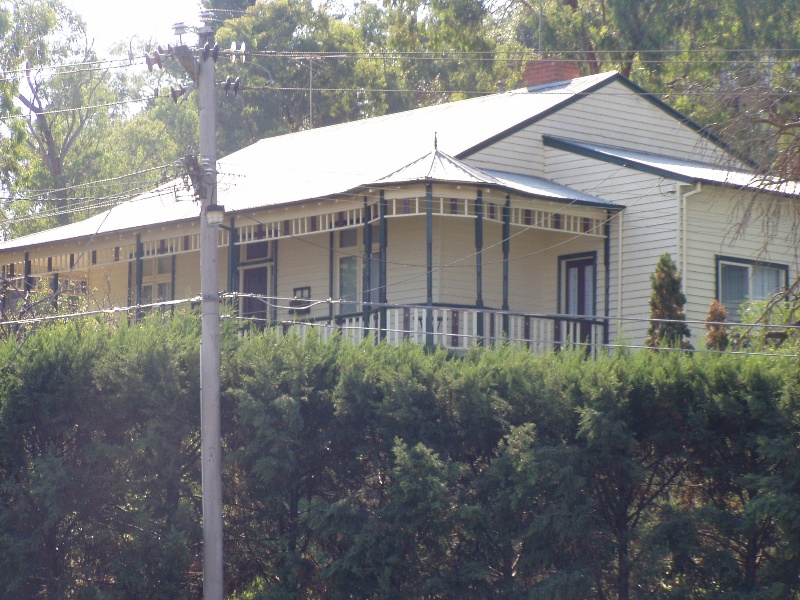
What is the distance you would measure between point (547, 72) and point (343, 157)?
5.39 meters

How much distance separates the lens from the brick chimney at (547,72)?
2680 cm

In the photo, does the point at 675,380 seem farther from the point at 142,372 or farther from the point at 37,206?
the point at 37,206

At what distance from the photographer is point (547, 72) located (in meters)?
26.9

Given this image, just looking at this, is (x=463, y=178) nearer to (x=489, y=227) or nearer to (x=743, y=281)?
(x=489, y=227)

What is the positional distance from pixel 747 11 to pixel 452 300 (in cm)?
1527

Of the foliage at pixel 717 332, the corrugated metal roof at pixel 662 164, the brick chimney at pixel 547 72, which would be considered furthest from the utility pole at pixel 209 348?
the brick chimney at pixel 547 72

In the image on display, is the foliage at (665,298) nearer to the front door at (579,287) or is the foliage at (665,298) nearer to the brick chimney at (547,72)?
the front door at (579,287)

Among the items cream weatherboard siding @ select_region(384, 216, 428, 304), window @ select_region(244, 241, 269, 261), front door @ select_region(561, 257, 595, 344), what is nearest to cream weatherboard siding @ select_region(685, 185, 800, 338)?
front door @ select_region(561, 257, 595, 344)

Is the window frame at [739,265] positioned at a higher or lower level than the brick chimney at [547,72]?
lower

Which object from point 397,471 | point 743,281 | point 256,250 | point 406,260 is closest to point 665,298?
point 743,281

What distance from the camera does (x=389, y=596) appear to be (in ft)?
45.7

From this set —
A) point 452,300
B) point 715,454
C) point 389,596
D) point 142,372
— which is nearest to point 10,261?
point 452,300

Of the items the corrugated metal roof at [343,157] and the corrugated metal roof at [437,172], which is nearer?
the corrugated metal roof at [437,172]

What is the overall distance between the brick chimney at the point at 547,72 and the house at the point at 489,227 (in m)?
0.08
